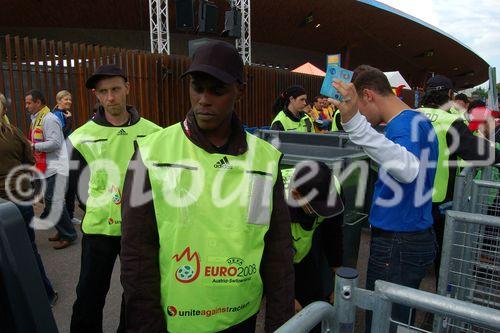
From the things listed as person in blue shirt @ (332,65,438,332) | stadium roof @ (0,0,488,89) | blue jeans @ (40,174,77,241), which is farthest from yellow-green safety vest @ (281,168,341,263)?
stadium roof @ (0,0,488,89)

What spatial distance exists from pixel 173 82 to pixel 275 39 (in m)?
17.1

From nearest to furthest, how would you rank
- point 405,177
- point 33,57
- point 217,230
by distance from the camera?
point 217,230 → point 405,177 → point 33,57

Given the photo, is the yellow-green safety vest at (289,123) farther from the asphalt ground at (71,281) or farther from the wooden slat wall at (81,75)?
the wooden slat wall at (81,75)

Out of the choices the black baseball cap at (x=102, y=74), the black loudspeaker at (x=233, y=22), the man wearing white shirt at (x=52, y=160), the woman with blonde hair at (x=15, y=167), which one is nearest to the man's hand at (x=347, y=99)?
the black baseball cap at (x=102, y=74)

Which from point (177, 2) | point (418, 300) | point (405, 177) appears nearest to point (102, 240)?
point (405, 177)

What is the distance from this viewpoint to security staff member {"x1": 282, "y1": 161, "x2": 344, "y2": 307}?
2.27 metres

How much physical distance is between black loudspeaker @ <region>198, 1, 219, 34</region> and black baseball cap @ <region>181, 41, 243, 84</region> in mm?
9819

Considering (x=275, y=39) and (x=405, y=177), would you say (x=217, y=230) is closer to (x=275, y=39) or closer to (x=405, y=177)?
(x=405, y=177)

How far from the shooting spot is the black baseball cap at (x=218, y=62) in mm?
1388

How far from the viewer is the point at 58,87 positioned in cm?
772

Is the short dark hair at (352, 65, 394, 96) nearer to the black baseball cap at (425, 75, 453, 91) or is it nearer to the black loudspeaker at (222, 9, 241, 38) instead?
the black baseball cap at (425, 75, 453, 91)

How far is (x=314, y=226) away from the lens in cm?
235

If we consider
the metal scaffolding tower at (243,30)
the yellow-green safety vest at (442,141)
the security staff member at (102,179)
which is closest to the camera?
the security staff member at (102,179)

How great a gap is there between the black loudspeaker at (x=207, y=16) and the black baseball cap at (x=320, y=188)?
9.27m
